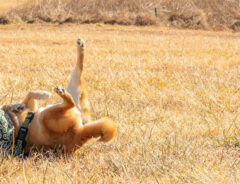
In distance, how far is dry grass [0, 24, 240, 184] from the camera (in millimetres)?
2277

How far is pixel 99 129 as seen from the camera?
259cm

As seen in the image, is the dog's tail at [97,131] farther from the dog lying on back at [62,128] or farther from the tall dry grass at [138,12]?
the tall dry grass at [138,12]

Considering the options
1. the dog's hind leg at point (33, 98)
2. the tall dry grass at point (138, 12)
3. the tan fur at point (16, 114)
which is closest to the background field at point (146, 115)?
the tan fur at point (16, 114)

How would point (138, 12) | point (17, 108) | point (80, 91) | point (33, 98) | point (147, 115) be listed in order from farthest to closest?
point (138, 12), point (147, 115), point (80, 91), point (33, 98), point (17, 108)

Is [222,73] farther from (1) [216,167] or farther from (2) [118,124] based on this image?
(1) [216,167]

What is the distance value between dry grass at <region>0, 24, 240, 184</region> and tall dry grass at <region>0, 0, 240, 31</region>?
9577mm

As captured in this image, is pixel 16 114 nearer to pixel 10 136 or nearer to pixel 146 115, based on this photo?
pixel 10 136

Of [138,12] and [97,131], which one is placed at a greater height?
[97,131]

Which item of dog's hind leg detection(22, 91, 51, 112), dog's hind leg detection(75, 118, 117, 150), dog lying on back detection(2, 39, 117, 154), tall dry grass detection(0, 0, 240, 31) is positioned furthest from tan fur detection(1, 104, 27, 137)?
tall dry grass detection(0, 0, 240, 31)

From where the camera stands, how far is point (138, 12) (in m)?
17.8

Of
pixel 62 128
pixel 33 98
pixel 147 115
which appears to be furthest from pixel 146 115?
pixel 62 128

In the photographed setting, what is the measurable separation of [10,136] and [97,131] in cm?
57

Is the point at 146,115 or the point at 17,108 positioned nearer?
the point at 17,108

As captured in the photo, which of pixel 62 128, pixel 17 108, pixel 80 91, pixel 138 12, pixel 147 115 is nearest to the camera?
pixel 62 128
